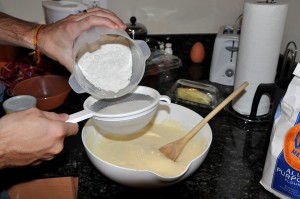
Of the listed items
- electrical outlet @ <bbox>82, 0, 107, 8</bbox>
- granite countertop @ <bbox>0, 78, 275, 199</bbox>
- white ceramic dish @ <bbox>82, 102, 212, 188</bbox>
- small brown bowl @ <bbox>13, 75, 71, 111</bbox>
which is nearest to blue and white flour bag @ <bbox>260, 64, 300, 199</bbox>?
granite countertop @ <bbox>0, 78, 275, 199</bbox>

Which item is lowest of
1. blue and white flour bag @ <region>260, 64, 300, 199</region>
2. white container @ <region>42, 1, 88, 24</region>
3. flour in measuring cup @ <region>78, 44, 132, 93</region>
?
blue and white flour bag @ <region>260, 64, 300, 199</region>

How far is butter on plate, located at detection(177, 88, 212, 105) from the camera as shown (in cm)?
121

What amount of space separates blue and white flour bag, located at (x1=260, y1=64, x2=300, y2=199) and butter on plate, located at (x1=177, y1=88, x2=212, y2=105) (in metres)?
0.45

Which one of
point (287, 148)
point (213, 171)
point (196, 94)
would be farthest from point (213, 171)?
point (196, 94)

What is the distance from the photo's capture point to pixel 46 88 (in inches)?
51.7

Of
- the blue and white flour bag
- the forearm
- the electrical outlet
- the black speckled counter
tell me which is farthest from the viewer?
the electrical outlet

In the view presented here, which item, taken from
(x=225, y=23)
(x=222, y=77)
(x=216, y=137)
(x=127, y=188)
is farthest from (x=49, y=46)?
(x=225, y=23)

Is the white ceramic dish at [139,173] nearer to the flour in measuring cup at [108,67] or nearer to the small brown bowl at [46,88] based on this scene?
the flour in measuring cup at [108,67]

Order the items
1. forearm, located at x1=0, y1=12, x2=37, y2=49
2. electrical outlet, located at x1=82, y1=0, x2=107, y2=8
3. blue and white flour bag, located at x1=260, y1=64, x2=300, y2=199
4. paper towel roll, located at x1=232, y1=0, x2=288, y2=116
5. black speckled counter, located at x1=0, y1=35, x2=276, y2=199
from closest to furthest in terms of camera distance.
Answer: blue and white flour bag, located at x1=260, y1=64, x2=300, y2=199, black speckled counter, located at x1=0, y1=35, x2=276, y2=199, paper towel roll, located at x1=232, y1=0, x2=288, y2=116, forearm, located at x1=0, y1=12, x2=37, y2=49, electrical outlet, located at x1=82, y1=0, x2=107, y2=8

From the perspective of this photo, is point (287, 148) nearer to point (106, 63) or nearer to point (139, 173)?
point (139, 173)

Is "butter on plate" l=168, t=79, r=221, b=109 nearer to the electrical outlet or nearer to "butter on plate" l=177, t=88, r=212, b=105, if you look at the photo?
"butter on plate" l=177, t=88, r=212, b=105

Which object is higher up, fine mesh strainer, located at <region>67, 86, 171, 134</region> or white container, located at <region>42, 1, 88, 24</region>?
white container, located at <region>42, 1, 88, 24</region>

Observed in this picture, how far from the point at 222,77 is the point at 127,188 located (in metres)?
0.75

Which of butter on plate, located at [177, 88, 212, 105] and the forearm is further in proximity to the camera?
butter on plate, located at [177, 88, 212, 105]
